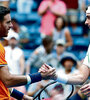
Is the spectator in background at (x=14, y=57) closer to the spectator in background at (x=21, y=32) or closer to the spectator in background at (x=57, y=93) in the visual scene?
the spectator in background at (x=21, y=32)

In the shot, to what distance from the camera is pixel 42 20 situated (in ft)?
32.3

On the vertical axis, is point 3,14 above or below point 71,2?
above

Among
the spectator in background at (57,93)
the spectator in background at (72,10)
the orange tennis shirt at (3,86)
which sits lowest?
the spectator in background at (72,10)

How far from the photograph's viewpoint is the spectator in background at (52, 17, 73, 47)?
29.7ft

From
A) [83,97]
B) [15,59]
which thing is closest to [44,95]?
[83,97]

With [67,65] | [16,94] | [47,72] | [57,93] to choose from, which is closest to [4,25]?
[47,72]

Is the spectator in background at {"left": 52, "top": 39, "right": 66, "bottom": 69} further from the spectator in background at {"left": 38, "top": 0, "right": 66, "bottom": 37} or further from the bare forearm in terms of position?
the bare forearm

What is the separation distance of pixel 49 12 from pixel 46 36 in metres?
1.15

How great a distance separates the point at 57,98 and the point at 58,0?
520cm

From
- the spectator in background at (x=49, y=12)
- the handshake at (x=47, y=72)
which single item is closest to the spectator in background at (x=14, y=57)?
the spectator in background at (x=49, y=12)

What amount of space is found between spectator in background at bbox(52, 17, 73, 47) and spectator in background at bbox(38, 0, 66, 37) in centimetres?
42

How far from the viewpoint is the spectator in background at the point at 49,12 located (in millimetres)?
9461

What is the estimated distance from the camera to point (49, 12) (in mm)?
9578

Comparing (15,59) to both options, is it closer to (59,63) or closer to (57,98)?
(59,63)
